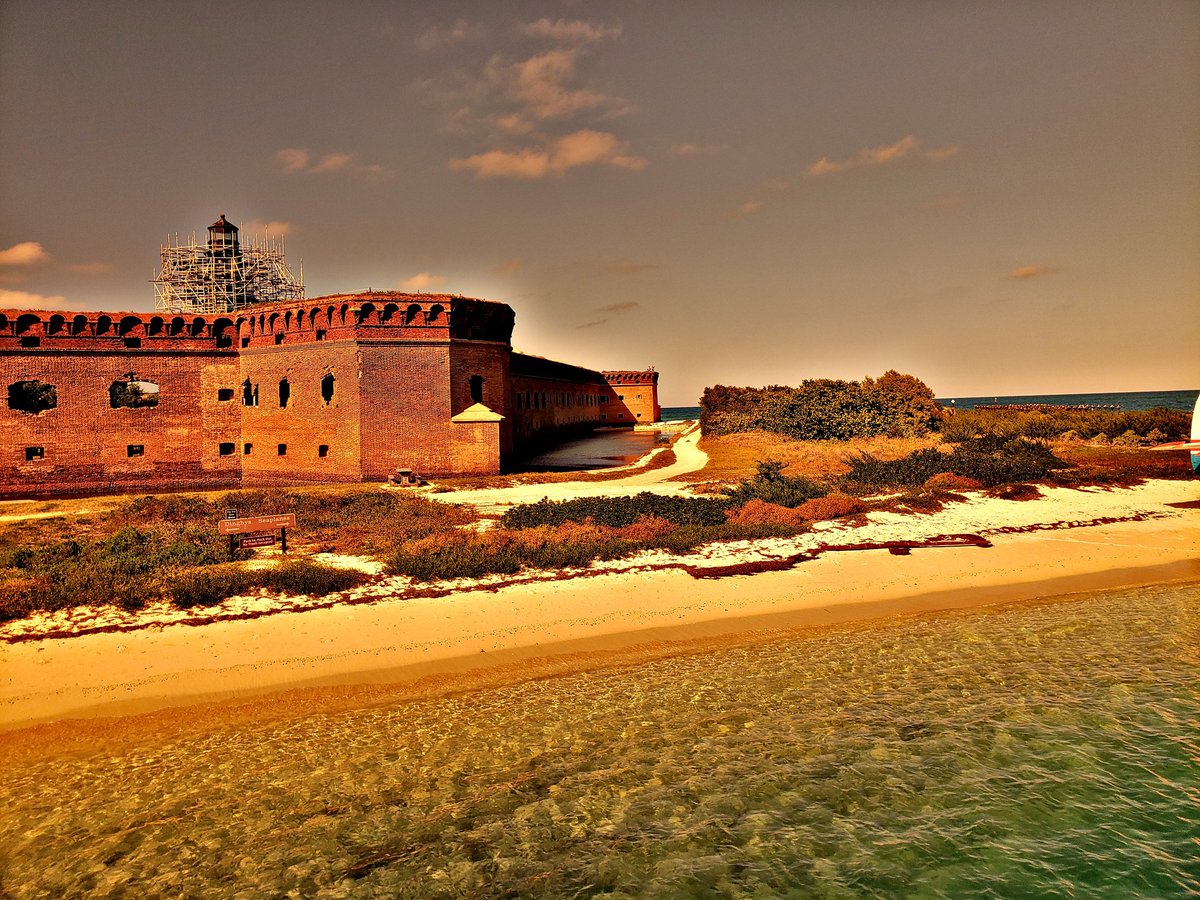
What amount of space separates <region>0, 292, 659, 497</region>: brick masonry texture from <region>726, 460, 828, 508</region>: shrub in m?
9.30

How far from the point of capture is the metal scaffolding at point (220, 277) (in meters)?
33.7

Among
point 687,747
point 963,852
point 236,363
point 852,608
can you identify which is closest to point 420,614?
point 687,747

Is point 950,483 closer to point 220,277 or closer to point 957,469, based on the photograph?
point 957,469

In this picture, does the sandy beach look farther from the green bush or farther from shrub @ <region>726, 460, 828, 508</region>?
shrub @ <region>726, 460, 828, 508</region>

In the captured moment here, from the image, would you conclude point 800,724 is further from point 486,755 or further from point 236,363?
point 236,363

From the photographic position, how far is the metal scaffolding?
3366 centimetres

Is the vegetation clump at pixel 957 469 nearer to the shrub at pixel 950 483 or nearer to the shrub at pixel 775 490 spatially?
the shrub at pixel 950 483

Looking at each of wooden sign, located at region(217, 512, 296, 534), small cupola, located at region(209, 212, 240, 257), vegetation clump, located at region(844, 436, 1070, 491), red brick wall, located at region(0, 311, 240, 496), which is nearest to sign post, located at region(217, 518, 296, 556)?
wooden sign, located at region(217, 512, 296, 534)

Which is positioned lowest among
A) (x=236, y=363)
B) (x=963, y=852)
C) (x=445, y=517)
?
(x=963, y=852)

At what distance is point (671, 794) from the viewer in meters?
5.41

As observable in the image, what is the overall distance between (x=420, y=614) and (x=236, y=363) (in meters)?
19.8

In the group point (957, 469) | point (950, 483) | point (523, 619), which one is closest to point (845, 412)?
point (957, 469)

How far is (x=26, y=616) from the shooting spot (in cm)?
906

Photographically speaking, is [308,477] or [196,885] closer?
A: [196,885]
